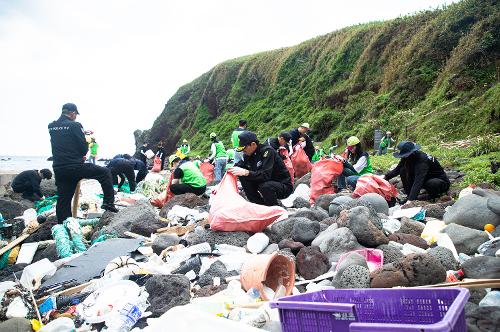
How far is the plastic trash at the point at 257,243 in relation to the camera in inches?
176

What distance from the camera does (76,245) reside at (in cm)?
572

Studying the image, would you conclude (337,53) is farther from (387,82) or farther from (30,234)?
(30,234)

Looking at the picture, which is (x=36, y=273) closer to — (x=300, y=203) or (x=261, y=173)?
(x=261, y=173)

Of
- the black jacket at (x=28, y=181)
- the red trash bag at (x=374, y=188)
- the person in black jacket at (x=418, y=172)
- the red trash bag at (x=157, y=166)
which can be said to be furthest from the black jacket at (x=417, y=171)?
the black jacket at (x=28, y=181)

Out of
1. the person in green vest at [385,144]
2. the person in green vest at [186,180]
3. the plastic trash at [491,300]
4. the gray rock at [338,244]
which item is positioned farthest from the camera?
the person in green vest at [385,144]

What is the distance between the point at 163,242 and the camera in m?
4.94

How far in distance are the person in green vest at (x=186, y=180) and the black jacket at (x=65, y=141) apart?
2.05 metres

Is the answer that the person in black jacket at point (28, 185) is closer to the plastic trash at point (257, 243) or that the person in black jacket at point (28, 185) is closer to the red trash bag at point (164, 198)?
the red trash bag at point (164, 198)

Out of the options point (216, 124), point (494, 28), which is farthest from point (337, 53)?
point (216, 124)

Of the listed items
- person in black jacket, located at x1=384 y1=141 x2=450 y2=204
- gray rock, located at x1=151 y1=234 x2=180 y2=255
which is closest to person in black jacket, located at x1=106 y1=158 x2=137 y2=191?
gray rock, located at x1=151 y1=234 x2=180 y2=255

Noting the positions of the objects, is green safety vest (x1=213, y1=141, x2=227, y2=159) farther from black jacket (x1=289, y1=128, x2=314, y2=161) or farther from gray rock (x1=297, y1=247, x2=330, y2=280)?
gray rock (x1=297, y1=247, x2=330, y2=280)

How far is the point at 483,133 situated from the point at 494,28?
6080 millimetres

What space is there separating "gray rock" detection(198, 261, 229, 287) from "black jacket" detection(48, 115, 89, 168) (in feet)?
11.1

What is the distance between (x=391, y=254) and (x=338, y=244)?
0.49 meters
